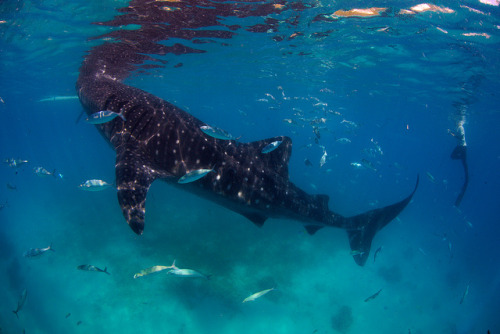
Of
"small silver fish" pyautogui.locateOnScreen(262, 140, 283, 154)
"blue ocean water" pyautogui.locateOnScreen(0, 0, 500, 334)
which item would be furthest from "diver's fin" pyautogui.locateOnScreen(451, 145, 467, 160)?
"small silver fish" pyautogui.locateOnScreen(262, 140, 283, 154)

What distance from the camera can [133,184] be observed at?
12.4 feet

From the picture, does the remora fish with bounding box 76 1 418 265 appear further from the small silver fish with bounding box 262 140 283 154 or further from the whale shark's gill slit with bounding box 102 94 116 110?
the small silver fish with bounding box 262 140 283 154

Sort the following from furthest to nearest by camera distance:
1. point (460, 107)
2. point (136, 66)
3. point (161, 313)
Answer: point (460, 107) → point (136, 66) → point (161, 313)

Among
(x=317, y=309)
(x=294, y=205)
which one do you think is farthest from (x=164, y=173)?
(x=317, y=309)

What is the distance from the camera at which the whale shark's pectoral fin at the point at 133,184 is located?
11.6 ft

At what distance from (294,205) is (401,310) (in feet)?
56.1

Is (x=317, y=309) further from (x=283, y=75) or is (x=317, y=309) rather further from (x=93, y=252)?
(x=283, y=75)

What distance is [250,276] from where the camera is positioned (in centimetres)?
1384

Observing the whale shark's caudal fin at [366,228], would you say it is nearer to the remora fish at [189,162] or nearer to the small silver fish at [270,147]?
the remora fish at [189,162]

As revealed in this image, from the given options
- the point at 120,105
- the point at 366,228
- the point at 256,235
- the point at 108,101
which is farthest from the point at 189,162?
the point at 256,235

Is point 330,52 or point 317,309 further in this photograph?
point 330,52

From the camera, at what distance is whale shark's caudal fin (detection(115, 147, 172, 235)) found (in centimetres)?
353

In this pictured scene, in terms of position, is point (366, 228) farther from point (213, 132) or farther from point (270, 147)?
point (213, 132)

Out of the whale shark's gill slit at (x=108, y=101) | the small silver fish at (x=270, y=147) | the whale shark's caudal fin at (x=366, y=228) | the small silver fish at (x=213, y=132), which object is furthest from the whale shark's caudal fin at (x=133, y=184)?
the whale shark's caudal fin at (x=366, y=228)
